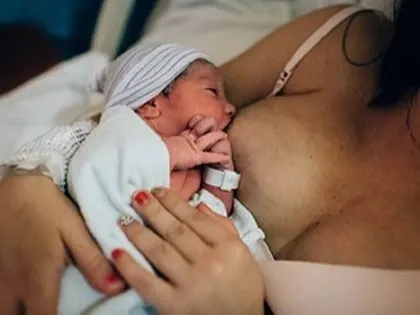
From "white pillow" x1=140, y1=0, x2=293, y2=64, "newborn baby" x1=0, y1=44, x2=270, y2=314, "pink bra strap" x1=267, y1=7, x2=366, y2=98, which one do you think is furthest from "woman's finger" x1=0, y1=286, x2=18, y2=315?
"white pillow" x1=140, y1=0, x2=293, y2=64

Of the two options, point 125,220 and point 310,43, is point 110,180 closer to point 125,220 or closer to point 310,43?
point 125,220

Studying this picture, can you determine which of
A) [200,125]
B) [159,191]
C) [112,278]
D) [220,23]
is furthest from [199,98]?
[220,23]

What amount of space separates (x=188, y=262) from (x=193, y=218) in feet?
0.20

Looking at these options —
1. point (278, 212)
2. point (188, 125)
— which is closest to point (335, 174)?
point (278, 212)

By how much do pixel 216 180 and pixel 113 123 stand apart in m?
0.15

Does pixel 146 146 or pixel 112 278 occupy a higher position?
pixel 146 146

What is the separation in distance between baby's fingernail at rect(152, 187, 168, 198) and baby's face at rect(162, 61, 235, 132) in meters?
0.12

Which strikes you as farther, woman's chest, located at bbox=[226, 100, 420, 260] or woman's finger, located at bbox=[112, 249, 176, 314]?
woman's chest, located at bbox=[226, 100, 420, 260]

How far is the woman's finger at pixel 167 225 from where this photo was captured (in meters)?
0.95

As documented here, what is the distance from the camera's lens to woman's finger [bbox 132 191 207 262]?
952 mm

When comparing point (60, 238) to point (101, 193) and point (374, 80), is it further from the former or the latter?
point (374, 80)

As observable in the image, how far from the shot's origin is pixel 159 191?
0.99 m

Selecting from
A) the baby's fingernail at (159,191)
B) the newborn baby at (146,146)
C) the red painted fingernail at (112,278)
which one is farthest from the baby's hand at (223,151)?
the red painted fingernail at (112,278)

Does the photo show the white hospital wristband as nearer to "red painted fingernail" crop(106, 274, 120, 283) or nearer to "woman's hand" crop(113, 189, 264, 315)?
"woman's hand" crop(113, 189, 264, 315)
